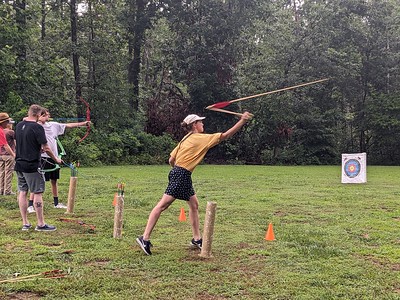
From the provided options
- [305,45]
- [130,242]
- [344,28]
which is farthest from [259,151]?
[130,242]

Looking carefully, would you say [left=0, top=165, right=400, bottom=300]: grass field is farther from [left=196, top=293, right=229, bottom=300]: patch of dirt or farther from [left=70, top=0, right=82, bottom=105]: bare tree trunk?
[left=70, top=0, right=82, bottom=105]: bare tree trunk

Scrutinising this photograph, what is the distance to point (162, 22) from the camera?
33.2 metres

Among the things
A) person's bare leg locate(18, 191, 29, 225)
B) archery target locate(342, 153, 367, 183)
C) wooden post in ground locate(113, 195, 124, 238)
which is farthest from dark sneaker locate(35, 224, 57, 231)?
archery target locate(342, 153, 367, 183)

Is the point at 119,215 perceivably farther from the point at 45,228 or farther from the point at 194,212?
the point at 45,228

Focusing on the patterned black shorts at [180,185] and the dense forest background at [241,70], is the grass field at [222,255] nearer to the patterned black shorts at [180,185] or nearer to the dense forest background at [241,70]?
the patterned black shorts at [180,185]

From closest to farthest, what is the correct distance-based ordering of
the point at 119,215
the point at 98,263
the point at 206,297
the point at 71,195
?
the point at 206,297
the point at 98,263
the point at 119,215
the point at 71,195

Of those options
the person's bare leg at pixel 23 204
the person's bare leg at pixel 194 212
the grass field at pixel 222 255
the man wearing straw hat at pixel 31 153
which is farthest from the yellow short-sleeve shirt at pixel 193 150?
the person's bare leg at pixel 23 204

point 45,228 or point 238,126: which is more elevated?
point 238,126

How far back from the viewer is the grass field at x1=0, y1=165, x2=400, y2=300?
4488 mm

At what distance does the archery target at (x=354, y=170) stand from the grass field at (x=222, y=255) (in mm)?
5347

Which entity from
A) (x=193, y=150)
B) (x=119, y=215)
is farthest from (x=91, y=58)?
(x=193, y=150)

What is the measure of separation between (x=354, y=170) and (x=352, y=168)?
0.41 feet

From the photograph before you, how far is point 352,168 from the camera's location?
52.7 ft

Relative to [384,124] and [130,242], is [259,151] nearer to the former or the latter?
[384,124]
